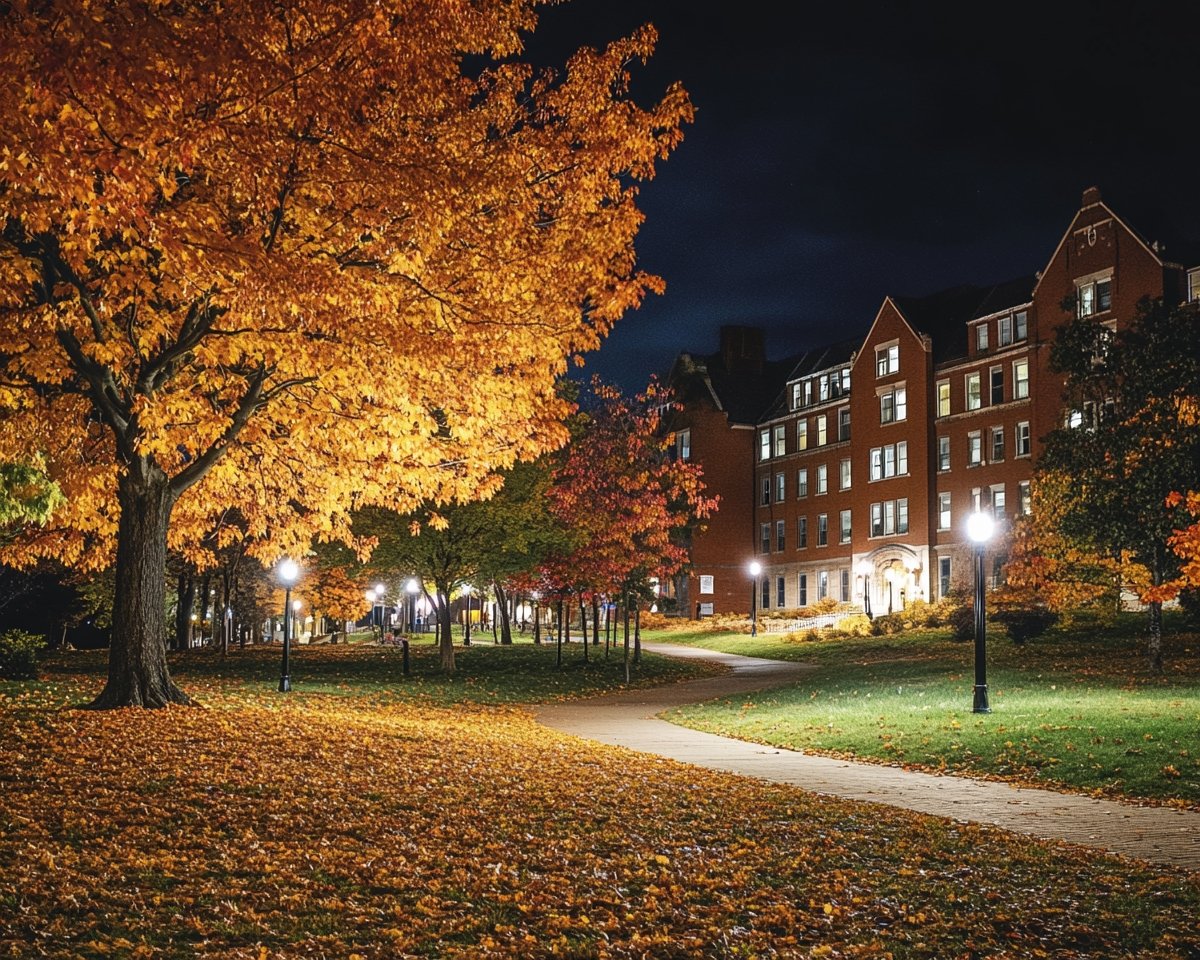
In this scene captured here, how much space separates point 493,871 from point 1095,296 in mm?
45456

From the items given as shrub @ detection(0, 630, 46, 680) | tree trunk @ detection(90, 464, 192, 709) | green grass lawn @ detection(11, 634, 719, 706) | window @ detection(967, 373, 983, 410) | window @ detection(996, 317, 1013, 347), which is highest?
window @ detection(996, 317, 1013, 347)

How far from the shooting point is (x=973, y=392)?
174ft

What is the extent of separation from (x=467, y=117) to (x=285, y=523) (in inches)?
359

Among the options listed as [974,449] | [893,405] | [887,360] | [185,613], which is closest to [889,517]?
[893,405]

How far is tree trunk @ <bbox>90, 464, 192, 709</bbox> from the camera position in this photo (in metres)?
15.3

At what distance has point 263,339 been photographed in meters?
13.1

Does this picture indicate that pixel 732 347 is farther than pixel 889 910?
Yes

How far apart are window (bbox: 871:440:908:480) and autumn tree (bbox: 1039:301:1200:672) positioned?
98.3 feet

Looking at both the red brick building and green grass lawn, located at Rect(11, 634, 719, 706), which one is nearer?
green grass lawn, located at Rect(11, 634, 719, 706)

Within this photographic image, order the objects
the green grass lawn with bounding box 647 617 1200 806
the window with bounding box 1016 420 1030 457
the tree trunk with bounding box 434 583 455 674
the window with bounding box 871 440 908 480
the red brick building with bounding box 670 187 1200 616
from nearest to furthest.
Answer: the green grass lawn with bounding box 647 617 1200 806 < the tree trunk with bounding box 434 583 455 674 < the red brick building with bounding box 670 187 1200 616 < the window with bounding box 1016 420 1030 457 < the window with bounding box 871 440 908 480

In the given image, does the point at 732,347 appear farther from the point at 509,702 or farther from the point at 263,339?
the point at 263,339

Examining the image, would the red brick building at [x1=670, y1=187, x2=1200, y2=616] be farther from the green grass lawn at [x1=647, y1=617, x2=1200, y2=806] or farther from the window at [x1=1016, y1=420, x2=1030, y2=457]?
the green grass lawn at [x1=647, y1=617, x2=1200, y2=806]

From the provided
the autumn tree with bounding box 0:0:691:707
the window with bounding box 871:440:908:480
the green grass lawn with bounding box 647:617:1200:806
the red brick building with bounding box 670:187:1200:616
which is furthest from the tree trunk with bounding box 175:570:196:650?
the window with bounding box 871:440:908:480

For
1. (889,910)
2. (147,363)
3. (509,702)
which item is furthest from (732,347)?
(889,910)
